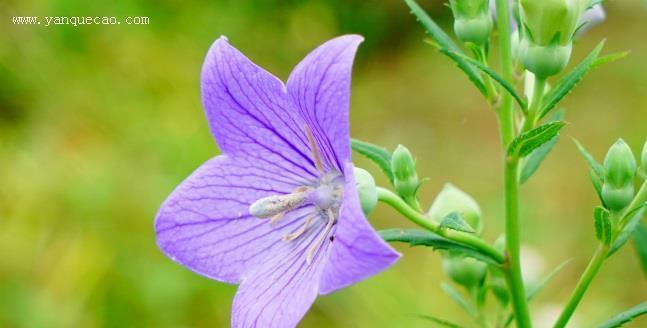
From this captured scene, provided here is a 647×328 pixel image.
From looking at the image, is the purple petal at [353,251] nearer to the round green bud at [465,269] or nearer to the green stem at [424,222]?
the green stem at [424,222]

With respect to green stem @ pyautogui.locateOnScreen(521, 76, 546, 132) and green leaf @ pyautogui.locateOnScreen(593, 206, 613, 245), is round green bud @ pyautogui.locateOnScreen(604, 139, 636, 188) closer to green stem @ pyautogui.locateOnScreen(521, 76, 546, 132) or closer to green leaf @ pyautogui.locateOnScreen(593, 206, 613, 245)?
green leaf @ pyautogui.locateOnScreen(593, 206, 613, 245)

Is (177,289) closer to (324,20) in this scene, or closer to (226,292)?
(226,292)

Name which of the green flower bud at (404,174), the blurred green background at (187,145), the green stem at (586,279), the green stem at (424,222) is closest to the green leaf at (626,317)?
the green stem at (586,279)

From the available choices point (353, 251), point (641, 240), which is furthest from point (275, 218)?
point (641, 240)

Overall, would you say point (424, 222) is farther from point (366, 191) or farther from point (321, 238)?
point (321, 238)


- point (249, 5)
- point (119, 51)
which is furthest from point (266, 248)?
point (249, 5)

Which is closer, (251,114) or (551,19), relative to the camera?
(551,19)
